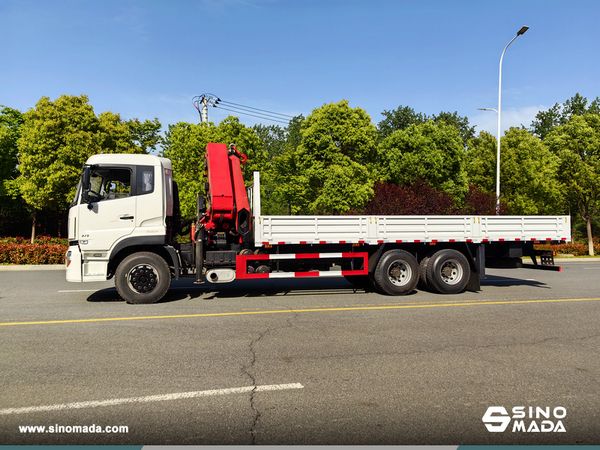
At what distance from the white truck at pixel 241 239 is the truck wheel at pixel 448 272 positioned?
0.08 feet

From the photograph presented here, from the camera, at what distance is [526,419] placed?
3.67 metres

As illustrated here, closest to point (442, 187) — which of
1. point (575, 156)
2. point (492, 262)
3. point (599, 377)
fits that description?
point (575, 156)

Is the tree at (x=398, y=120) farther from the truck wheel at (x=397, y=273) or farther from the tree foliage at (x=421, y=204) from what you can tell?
the truck wheel at (x=397, y=273)

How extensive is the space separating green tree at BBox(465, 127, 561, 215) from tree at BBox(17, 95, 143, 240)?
77.8ft

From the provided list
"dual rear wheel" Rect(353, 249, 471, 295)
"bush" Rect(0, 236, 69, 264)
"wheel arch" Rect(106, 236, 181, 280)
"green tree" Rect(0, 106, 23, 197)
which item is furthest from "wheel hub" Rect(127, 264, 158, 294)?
"green tree" Rect(0, 106, 23, 197)

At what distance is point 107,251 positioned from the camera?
898cm

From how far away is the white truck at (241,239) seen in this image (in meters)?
8.98

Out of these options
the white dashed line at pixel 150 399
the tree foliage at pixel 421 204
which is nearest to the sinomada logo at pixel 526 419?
the white dashed line at pixel 150 399

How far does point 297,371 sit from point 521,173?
2726cm

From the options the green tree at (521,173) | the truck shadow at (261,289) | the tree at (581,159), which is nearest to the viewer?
the truck shadow at (261,289)

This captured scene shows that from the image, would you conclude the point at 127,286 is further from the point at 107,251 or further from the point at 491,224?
the point at 491,224

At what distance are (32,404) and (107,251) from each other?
5.38m

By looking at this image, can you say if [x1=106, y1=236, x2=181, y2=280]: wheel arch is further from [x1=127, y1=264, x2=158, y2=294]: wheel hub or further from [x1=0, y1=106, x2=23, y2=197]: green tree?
[x1=0, y1=106, x2=23, y2=197]: green tree

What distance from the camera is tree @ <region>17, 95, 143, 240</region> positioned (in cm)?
2269
